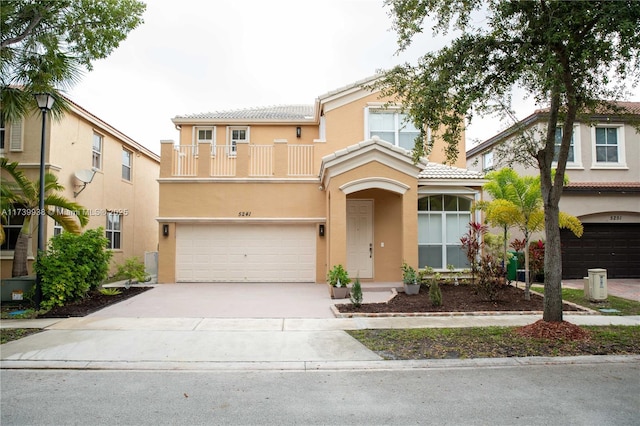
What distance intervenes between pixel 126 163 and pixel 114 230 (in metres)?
3.43

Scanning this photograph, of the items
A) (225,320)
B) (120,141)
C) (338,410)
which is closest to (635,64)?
(338,410)

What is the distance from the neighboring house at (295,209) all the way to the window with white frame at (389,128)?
38mm

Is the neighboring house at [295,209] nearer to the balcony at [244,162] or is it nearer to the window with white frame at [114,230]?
the balcony at [244,162]

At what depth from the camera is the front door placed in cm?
1468

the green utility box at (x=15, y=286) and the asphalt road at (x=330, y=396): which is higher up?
the green utility box at (x=15, y=286)

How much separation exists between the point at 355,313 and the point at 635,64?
7.31 meters

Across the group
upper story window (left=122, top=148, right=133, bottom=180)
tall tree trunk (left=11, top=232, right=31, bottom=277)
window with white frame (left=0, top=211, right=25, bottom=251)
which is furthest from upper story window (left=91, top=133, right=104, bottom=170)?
tall tree trunk (left=11, top=232, right=31, bottom=277)

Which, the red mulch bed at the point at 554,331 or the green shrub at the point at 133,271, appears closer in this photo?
the red mulch bed at the point at 554,331

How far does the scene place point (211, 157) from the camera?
622 inches

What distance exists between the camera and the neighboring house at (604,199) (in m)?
16.8

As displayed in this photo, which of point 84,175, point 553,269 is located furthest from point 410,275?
point 84,175

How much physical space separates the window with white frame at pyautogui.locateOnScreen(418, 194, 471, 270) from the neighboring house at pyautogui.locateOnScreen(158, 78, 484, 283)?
3 centimetres

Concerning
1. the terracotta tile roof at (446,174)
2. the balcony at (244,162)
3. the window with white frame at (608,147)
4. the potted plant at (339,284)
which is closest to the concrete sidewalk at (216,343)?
the potted plant at (339,284)

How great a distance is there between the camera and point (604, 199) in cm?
1697
